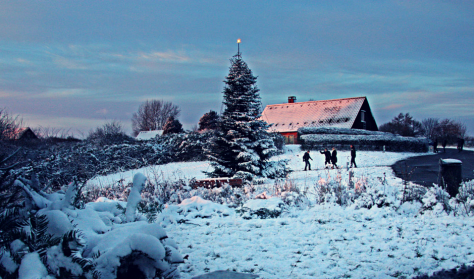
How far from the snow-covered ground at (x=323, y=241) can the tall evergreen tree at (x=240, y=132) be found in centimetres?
631

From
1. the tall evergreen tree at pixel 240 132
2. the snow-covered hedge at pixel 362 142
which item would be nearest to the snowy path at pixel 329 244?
the tall evergreen tree at pixel 240 132

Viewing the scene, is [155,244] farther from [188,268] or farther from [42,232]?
[188,268]

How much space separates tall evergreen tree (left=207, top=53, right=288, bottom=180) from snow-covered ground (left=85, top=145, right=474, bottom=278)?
6315 millimetres

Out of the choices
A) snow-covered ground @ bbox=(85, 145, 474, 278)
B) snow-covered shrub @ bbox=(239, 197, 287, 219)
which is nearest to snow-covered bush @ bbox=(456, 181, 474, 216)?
snow-covered ground @ bbox=(85, 145, 474, 278)

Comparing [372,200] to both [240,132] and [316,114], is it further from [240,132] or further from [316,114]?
[316,114]

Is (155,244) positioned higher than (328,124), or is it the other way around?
(328,124)

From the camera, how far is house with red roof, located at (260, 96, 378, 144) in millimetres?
33375

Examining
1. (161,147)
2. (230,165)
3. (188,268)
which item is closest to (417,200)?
(188,268)

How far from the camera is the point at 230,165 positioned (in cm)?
1234

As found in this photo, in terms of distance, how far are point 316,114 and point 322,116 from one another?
80 cm

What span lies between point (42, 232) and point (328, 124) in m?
33.7

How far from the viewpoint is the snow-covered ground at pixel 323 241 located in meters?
3.19

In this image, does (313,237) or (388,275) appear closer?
(388,275)

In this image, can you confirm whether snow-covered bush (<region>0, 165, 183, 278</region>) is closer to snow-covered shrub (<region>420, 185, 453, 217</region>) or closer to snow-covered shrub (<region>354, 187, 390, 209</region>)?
snow-covered shrub (<region>354, 187, 390, 209</region>)
